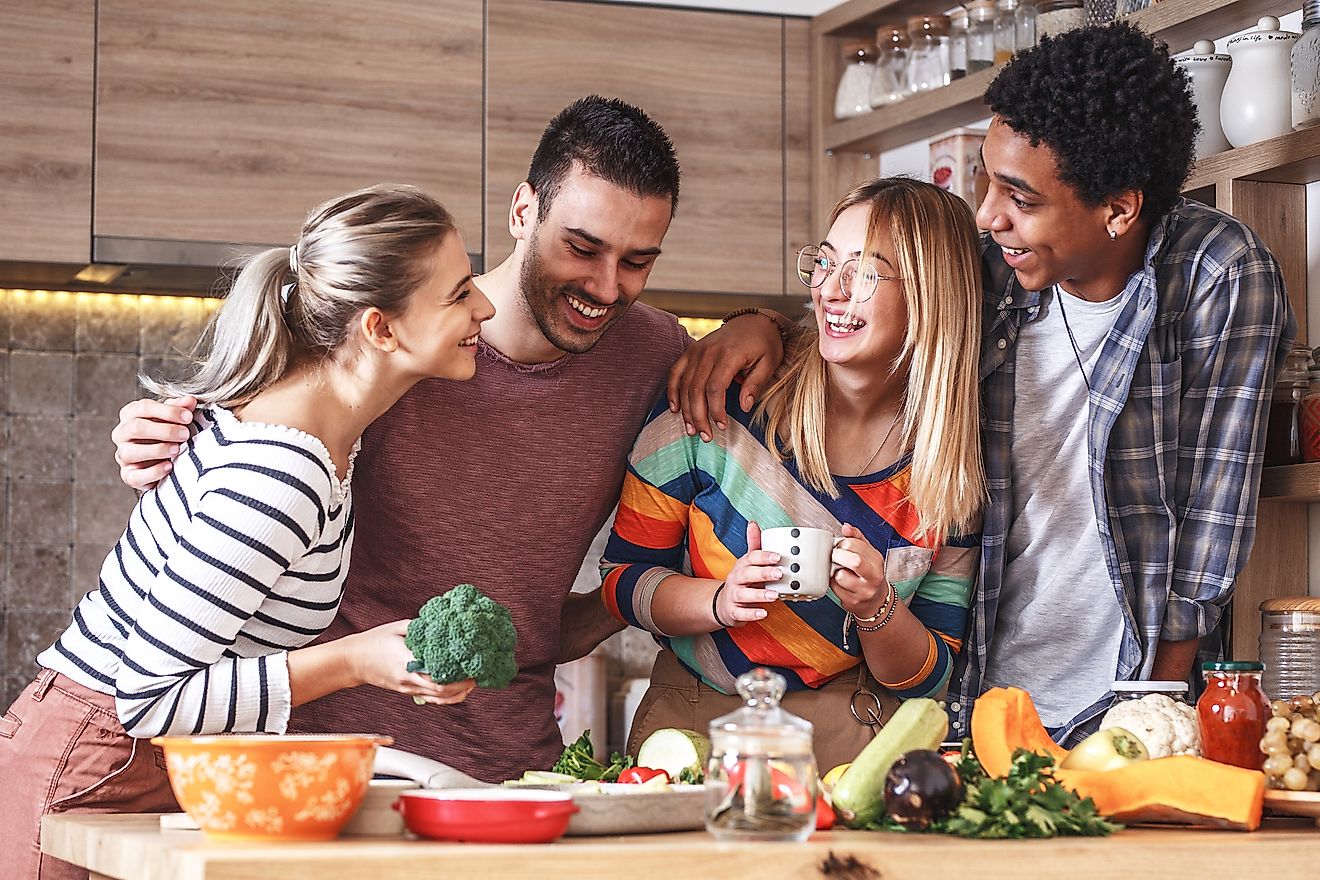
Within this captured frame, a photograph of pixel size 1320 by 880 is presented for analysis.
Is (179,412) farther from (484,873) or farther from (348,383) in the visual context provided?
(484,873)

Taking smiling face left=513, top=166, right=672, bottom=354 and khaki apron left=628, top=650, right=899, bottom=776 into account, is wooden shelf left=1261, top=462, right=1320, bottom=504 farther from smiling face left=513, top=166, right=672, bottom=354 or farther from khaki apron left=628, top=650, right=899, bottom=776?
smiling face left=513, top=166, right=672, bottom=354

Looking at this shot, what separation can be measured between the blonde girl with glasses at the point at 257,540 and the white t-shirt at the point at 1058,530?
77 cm

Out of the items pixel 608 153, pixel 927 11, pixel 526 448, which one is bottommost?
pixel 526 448

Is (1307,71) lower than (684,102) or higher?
lower

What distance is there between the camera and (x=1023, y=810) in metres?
1.24

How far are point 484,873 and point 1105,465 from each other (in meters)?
1.16

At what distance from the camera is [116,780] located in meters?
1.58

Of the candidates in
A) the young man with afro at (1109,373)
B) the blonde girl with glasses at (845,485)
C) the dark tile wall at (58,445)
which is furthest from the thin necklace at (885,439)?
the dark tile wall at (58,445)

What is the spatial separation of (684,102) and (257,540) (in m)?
2.18

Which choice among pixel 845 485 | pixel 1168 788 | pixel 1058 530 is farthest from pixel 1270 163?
pixel 1168 788

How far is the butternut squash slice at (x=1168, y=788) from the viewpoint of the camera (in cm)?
135

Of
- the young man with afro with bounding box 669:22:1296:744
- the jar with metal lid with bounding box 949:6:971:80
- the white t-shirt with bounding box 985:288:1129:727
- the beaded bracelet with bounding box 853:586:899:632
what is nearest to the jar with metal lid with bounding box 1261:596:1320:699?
the young man with afro with bounding box 669:22:1296:744

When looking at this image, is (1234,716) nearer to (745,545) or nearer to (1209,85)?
(745,545)

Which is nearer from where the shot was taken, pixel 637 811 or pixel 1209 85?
pixel 637 811
